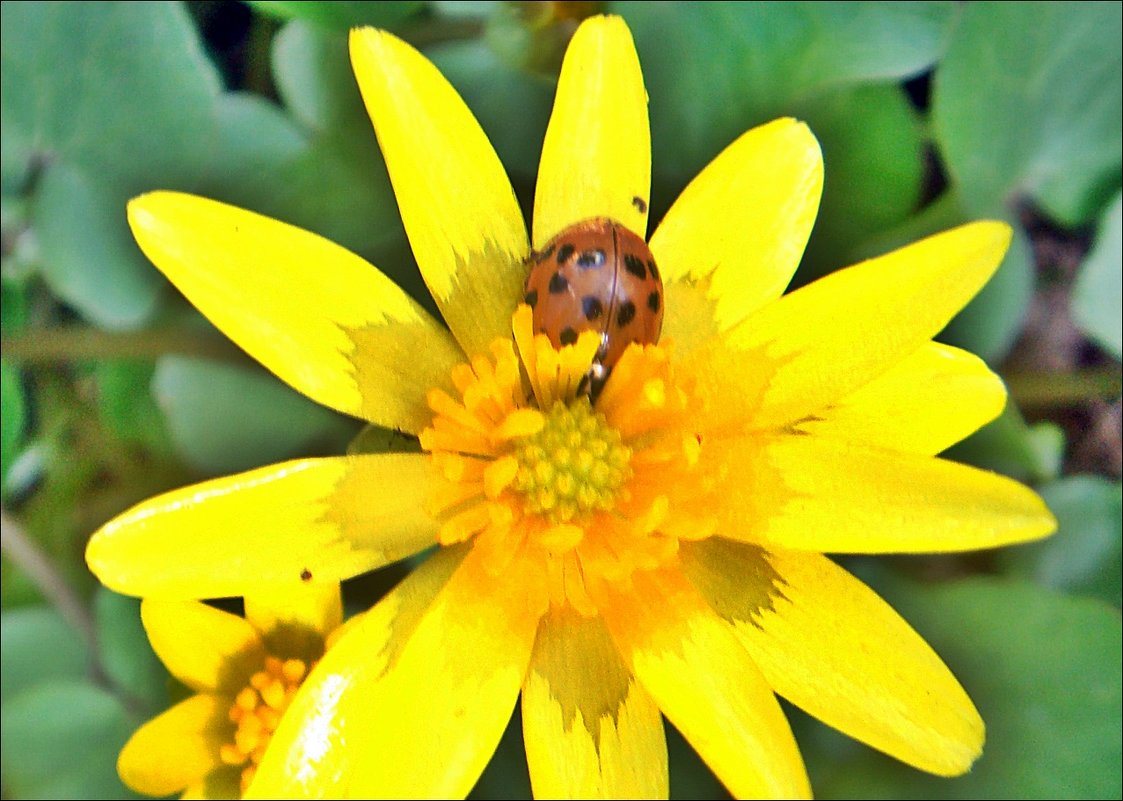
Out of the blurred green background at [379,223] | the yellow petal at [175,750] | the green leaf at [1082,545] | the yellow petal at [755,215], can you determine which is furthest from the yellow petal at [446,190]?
the green leaf at [1082,545]

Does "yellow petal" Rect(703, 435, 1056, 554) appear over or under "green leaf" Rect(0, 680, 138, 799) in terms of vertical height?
over

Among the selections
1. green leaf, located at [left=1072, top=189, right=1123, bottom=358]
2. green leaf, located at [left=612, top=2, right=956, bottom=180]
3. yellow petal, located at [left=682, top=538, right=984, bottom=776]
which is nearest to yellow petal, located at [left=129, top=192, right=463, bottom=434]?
yellow petal, located at [left=682, top=538, right=984, bottom=776]

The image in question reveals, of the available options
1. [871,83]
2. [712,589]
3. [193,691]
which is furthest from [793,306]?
[193,691]

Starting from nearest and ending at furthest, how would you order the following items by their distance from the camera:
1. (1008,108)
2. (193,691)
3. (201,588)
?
(201,588)
(193,691)
(1008,108)

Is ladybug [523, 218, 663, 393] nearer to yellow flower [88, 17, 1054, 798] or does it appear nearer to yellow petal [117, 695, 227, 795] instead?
yellow flower [88, 17, 1054, 798]

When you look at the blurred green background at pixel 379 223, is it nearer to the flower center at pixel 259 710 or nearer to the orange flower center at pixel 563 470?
the flower center at pixel 259 710

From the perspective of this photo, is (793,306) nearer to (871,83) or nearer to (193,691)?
(871,83)
